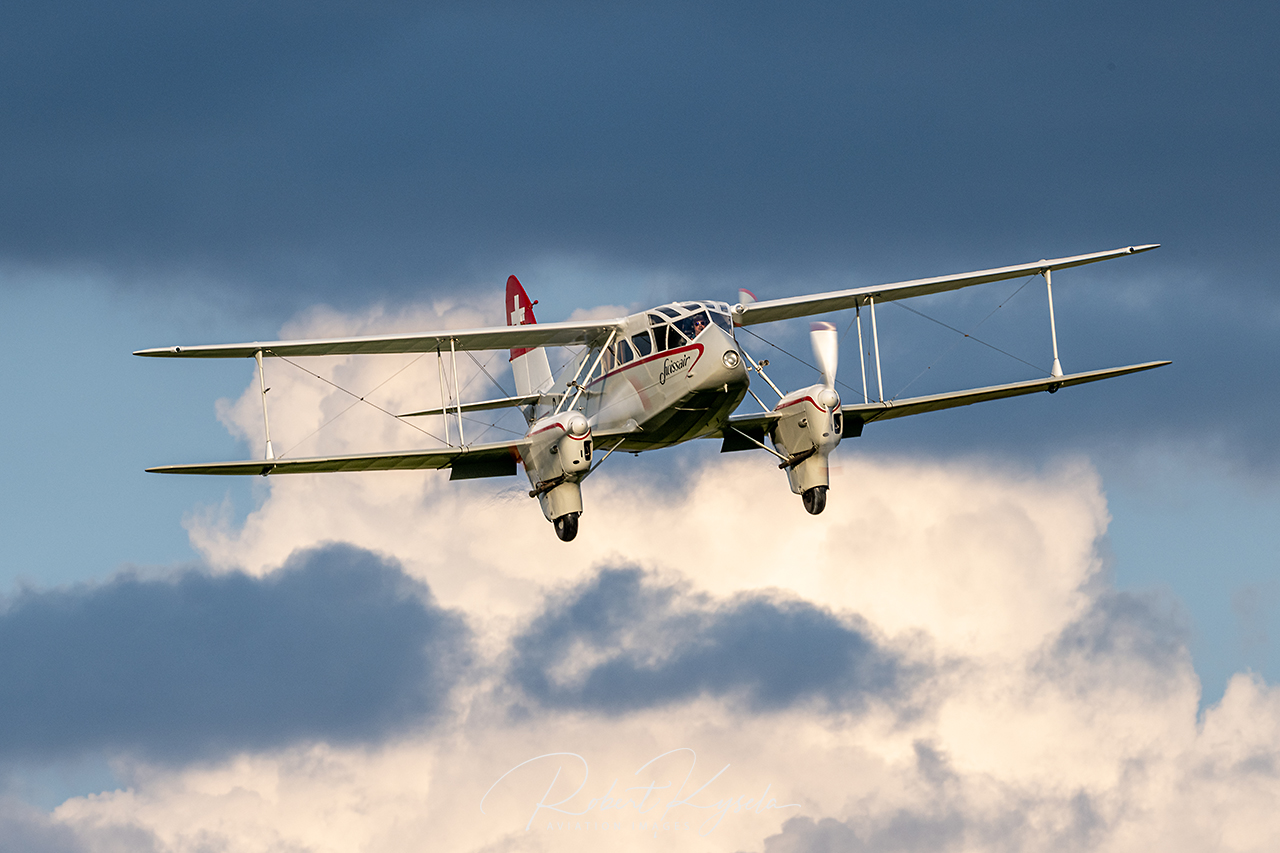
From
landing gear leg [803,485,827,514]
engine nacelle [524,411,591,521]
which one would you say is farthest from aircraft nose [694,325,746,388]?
landing gear leg [803,485,827,514]

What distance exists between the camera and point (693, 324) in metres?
47.7

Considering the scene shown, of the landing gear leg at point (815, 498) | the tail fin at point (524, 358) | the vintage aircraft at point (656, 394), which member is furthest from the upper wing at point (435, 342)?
the tail fin at point (524, 358)

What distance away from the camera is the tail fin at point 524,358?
64.8 metres

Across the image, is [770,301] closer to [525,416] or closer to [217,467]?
[525,416]

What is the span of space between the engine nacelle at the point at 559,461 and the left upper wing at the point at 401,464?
34.3 inches

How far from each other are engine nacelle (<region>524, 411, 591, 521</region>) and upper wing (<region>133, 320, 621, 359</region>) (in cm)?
306

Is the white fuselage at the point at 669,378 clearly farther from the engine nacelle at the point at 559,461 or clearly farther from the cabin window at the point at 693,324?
the engine nacelle at the point at 559,461

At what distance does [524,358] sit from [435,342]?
16.0 metres

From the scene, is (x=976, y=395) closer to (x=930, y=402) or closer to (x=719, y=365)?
(x=930, y=402)

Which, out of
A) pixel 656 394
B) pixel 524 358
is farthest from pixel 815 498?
pixel 524 358

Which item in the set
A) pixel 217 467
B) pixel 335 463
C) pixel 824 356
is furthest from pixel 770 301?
pixel 217 467

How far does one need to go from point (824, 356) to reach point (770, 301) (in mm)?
2940

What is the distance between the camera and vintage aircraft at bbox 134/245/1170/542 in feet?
155

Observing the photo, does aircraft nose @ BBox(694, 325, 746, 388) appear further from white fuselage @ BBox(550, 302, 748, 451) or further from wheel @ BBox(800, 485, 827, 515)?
wheel @ BBox(800, 485, 827, 515)
